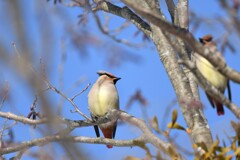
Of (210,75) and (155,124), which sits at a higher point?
(210,75)

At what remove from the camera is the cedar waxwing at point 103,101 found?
5.21 metres

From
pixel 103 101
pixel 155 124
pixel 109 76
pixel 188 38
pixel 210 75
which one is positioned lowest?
pixel 155 124

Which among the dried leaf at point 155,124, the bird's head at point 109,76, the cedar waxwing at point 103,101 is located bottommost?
the dried leaf at point 155,124

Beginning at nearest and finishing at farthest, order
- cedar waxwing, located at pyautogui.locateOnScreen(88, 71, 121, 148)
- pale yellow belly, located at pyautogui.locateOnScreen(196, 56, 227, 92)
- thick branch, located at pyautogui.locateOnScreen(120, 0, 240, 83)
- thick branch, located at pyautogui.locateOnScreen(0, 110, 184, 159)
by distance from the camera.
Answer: thick branch, located at pyautogui.locateOnScreen(120, 0, 240, 83) < thick branch, located at pyautogui.locateOnScreen(0, 110, 184, 159) < pale yellow belly, located at pyautogui.locateOnScreen(196, 56, 227, 92) < cedar waxwing, located at pyautogui.locateOnScreen(88, 71, 121, 148)

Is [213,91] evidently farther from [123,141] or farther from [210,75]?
[210,75]

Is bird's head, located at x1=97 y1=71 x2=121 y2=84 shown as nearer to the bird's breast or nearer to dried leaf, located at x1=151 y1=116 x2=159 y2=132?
the bird's breast

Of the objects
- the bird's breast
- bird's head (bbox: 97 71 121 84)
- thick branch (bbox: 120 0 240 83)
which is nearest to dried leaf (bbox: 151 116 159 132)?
thick branch (bbox: 120 0 240 83)

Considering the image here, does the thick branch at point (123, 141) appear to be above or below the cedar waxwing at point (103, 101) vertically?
below

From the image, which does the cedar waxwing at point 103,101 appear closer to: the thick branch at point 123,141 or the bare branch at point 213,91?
the thick branch at point 123,141

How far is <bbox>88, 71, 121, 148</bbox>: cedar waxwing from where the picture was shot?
521cm

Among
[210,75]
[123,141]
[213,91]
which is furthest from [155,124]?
[210,75]

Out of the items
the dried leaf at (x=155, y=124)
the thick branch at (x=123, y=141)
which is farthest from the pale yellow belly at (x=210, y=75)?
the dried leaf at (x=155, y=124)

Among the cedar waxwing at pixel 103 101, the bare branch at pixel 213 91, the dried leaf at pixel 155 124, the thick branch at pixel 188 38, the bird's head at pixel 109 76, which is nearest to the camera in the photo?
the thick branch at pixel 188 38

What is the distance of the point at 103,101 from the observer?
5227 millimetres
